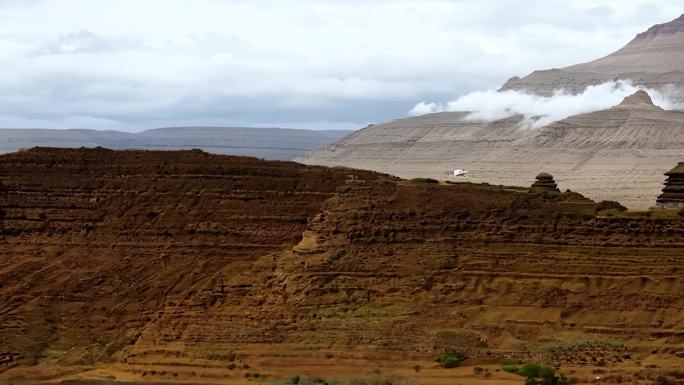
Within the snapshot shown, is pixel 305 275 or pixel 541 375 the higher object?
pixel 305 275

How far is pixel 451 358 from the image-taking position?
37.5 metres

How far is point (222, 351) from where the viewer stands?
39.8 m

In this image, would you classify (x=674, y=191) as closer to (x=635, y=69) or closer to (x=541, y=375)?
(x=541, y=375)

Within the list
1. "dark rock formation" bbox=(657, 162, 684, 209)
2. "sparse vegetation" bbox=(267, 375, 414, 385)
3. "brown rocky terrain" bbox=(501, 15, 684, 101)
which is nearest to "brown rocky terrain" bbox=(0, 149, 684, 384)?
"sparse vegetation" bbox=(267, 375, 414, 385)

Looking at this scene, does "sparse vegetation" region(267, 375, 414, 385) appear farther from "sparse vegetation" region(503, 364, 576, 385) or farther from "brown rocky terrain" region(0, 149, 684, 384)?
"sparse vegetation" region(503, 364, 576, 385)

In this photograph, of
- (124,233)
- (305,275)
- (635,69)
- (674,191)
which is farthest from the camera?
(635,69)

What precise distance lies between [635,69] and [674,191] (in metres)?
116

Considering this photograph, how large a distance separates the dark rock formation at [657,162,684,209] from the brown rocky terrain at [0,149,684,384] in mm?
6862

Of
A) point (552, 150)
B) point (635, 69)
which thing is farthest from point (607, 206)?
point (635, 69)

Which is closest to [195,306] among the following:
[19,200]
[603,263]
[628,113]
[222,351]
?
[222,351]

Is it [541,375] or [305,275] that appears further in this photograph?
[305,275]

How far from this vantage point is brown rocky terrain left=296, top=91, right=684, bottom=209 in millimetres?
106375

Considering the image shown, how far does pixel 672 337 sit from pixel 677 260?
112 inches

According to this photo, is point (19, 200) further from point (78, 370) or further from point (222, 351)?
point (222, 351)
